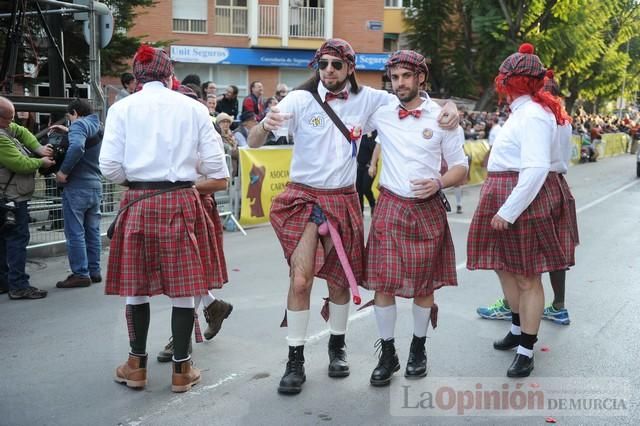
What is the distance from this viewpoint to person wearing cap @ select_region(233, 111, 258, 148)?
1170 cm

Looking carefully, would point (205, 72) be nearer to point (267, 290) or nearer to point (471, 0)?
point (471, 0)

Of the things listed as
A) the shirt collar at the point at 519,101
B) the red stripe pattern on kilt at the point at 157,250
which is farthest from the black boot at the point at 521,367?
the red stripe pattern on kilt at the point at 157,250

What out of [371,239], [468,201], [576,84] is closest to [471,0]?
[576,84]

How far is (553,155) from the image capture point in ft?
16.7

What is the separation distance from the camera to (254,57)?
98.3 feet

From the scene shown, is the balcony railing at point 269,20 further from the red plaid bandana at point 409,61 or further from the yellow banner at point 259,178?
the red plaid bandana at point 409,61

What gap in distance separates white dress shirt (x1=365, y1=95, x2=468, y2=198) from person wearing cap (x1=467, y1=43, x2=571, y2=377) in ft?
1.44

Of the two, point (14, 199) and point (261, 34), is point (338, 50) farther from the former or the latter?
point (261, 34)

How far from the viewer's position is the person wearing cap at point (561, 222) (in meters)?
4.94

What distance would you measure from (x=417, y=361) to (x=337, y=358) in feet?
1.70

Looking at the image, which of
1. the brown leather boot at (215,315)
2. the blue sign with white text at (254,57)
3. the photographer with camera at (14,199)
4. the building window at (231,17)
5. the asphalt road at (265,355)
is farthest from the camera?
the building window at (231,17)

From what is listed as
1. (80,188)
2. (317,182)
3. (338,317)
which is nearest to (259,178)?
(80,188)

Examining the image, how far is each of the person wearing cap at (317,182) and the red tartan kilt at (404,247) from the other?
15 centimetres

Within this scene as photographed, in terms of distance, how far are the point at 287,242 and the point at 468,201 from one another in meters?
10.9
